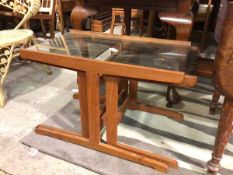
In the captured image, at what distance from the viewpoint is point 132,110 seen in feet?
5.15

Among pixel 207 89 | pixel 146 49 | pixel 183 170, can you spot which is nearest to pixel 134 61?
pixel 146 49

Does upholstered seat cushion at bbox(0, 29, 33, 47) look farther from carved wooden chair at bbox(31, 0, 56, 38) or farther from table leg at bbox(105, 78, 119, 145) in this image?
carved wooden chair at bbox(31, 0, 56, 38)

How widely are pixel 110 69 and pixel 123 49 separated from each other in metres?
0.26

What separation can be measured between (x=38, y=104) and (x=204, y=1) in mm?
2509

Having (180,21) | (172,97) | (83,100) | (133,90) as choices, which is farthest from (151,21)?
(83,100)

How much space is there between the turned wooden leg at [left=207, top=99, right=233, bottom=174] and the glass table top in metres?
0.23

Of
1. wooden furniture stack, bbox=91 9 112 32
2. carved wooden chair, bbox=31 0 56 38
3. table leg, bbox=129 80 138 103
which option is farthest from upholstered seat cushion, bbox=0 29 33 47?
wooden furniture stack, bbox=91 9 112 32

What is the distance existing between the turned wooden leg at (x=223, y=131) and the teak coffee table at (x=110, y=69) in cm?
16

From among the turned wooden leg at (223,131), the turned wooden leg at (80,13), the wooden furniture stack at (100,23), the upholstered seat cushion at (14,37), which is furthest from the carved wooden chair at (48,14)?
the turned wooden leg at (223,131)

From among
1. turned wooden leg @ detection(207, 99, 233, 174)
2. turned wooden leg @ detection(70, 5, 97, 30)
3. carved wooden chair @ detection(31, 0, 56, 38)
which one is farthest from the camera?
carved wooden chair @ detection(31, 0, 56, 38)

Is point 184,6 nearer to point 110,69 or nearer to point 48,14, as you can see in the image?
point 110,69

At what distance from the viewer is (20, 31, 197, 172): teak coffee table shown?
0.93m

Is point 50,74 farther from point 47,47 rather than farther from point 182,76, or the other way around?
point 182,76

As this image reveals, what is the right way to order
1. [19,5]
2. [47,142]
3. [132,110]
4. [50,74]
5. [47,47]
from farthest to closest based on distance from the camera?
[50,74] → [19,5] → [132,110] → [47,142] → [47,47]
